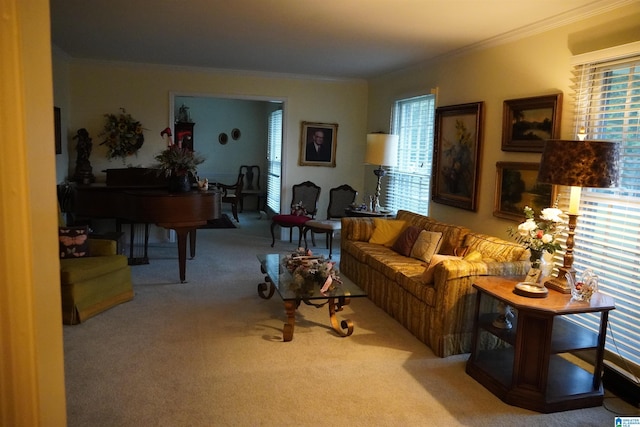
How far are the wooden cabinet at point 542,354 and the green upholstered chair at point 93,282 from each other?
3056mm

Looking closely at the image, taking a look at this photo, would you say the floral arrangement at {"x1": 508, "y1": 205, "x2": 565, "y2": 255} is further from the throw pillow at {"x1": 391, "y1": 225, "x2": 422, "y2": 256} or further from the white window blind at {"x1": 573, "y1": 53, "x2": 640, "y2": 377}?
the throw pillow at {"x1": 391, "y1": 225, "x2": 422, "y2": 256}

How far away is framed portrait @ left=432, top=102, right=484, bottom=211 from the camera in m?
4.70

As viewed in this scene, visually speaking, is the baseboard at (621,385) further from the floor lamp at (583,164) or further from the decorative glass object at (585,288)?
the floor lamp at (583,164)

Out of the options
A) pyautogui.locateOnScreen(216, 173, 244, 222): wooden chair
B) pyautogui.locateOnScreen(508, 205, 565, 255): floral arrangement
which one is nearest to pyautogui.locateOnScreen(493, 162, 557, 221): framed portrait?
pyautogui.locateOnScreen(508, 205, 565, 255): floral arrangement

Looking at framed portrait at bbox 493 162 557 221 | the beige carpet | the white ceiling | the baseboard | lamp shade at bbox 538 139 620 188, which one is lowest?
the beige carpet

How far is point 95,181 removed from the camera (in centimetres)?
661

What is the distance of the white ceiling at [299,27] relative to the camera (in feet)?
11.8

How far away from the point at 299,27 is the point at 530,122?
2.19m

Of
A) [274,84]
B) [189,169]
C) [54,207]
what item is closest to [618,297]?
[54,207]

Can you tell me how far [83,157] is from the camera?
6.47 meters

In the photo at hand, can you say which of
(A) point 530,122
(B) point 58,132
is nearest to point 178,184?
(B) point 58,132

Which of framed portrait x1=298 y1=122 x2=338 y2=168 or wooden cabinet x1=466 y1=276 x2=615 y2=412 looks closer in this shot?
wooden cabinet x1=466 y1=276 x2=615 y2=412

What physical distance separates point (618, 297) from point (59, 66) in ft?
21.4

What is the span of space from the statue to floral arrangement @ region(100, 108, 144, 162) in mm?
244
